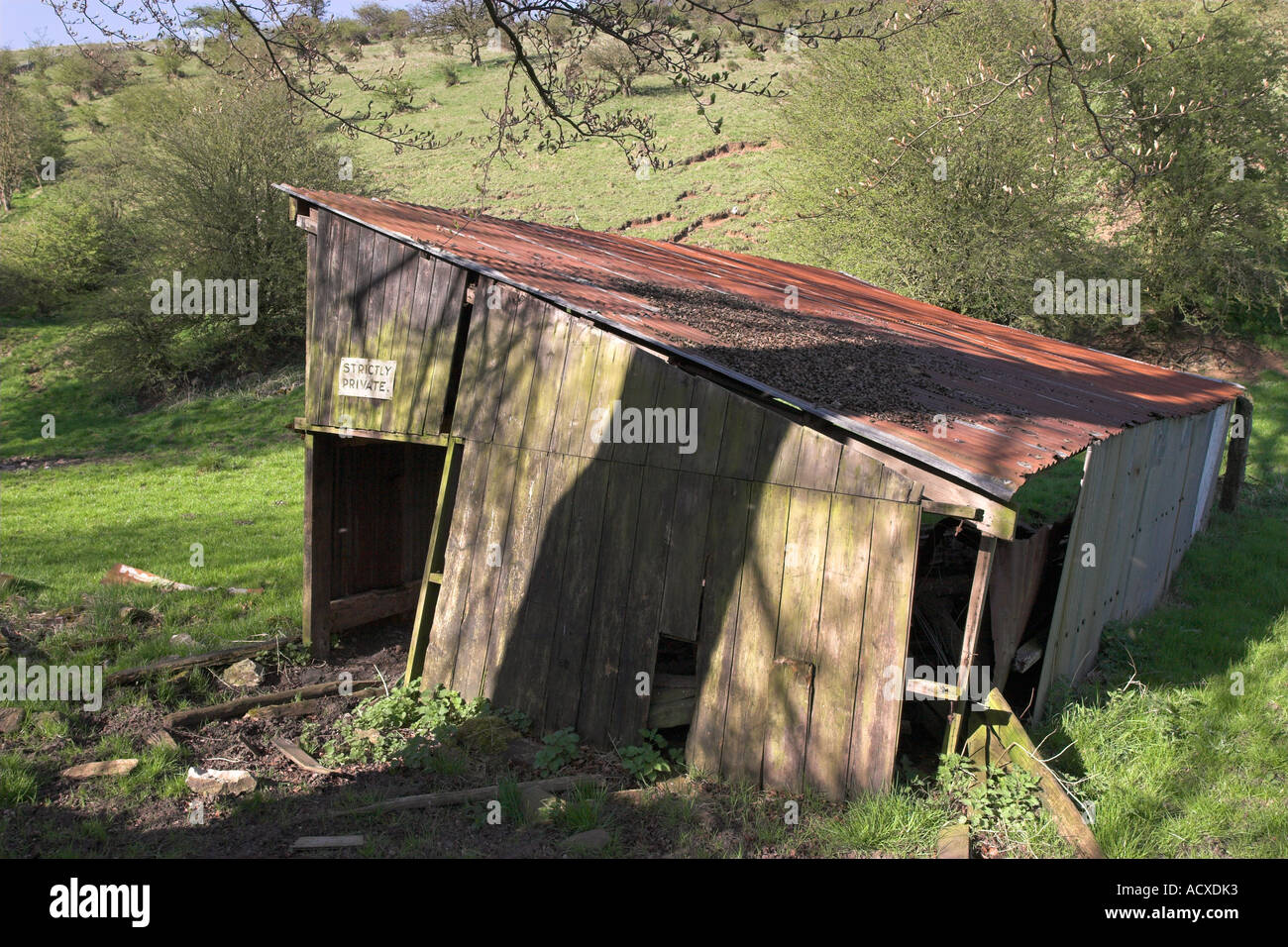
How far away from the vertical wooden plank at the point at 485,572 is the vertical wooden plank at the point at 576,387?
49 cm

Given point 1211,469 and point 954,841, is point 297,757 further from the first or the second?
point 1211,469

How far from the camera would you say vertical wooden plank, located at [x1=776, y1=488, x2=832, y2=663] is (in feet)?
18.7

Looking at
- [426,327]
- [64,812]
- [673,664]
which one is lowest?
[64,812]

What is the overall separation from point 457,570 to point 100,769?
2786 mm

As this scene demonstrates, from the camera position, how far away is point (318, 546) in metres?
8.73

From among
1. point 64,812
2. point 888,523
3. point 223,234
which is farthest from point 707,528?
point 223,234

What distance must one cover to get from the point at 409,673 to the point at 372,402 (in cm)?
242

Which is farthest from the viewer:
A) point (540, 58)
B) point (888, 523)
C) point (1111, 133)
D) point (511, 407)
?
point (1111, 133)

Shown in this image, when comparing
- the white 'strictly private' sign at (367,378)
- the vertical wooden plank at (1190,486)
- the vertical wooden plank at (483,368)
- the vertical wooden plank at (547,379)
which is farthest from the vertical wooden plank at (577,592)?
the vertical wooden plank at (1190,486)

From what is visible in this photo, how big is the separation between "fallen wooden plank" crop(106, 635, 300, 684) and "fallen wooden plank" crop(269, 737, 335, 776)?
4.70ft

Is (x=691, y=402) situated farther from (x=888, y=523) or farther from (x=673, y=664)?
(x=673, y=664)

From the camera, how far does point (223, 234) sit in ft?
79.7

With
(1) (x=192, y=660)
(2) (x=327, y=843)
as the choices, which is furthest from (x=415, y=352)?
(2) (x=327, y=843)

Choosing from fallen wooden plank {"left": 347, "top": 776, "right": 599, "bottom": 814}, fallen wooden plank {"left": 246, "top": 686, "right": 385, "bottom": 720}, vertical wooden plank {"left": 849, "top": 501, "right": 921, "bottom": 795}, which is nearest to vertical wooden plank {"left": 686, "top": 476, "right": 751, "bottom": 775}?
fallen wooden plank {"left": 347, "top": 776, "right": 599, "bottom": 814}
